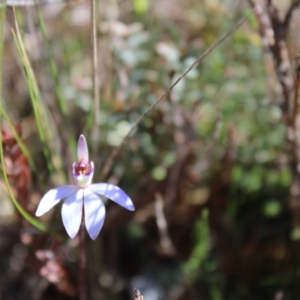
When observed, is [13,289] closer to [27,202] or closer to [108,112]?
[27,202]

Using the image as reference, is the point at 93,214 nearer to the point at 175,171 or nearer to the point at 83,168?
the point at 83,168

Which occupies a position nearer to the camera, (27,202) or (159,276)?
(27,202)

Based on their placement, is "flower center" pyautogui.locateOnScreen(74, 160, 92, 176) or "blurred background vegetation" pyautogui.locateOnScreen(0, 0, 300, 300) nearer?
"flower center" pyautogui.locateOnScreen(74, 160, 92, 176)

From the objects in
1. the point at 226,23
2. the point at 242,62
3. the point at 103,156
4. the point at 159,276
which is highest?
the point at 226,23

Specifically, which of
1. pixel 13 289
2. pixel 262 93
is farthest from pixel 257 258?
pixel 13 289

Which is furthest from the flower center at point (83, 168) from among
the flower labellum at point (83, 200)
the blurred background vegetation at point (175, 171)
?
the blurred background vegetation at point (175, 171)

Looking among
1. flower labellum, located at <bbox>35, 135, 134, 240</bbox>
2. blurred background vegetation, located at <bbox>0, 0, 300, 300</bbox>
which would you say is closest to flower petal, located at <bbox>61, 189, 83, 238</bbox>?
flower labellum, located at <bbox>35, 135, 134, 240</bbox>

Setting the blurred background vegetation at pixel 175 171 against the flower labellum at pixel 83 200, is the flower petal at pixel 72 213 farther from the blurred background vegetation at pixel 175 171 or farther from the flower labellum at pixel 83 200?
the blurred background vegetation at pixel 175 171

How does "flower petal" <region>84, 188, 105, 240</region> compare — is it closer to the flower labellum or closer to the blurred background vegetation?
the flower labellum
